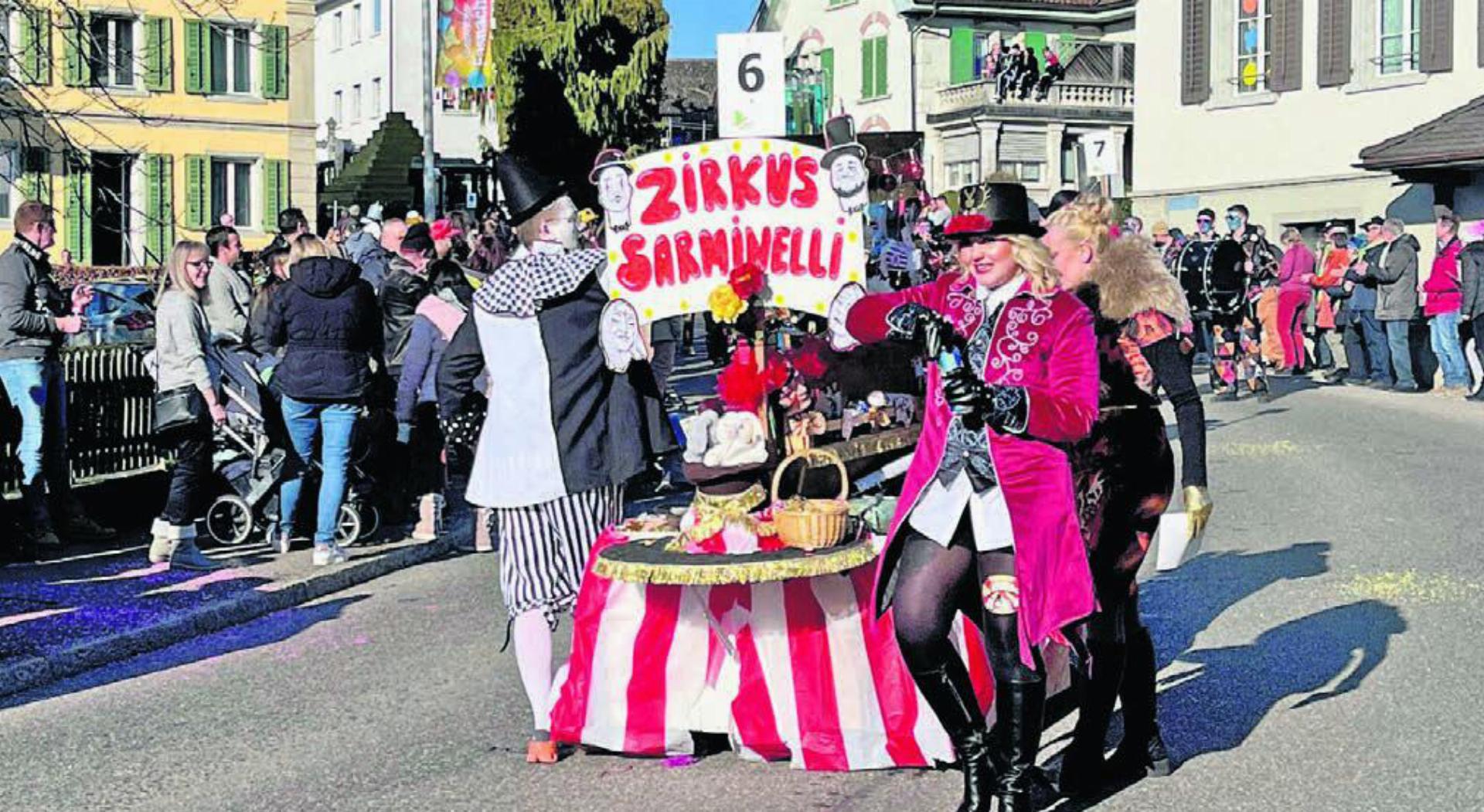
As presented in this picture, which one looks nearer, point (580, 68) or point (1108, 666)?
point (1108, 666)

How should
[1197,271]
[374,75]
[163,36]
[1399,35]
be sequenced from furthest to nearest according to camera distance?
[374,75]
[163,36]
[1399,35]
[1197,271]

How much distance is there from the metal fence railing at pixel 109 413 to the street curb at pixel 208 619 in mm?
2205

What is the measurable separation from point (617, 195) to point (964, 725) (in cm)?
258

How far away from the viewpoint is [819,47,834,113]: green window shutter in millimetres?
61938

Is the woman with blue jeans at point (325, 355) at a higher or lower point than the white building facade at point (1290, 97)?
lower

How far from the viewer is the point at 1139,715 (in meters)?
6.65

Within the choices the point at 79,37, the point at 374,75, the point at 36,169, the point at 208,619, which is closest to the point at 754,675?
the point at 208,619

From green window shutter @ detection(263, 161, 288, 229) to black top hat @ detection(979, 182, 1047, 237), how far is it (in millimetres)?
44688

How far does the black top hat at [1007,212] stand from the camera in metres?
5.88

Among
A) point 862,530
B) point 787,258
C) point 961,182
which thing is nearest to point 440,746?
point 862,530

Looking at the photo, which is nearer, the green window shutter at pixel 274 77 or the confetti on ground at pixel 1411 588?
the confetti on ground at pixel 1411 588

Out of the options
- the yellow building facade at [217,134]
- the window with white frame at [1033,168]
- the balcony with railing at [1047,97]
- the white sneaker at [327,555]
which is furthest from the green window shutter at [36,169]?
the window with white frame at [1033,168]

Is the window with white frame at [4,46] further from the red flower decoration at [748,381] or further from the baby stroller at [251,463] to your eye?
the red flower decoration at [748,381]

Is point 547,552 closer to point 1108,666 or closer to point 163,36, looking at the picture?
point 1108,666
